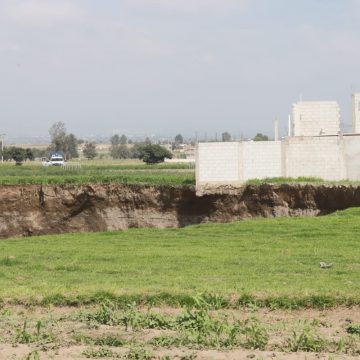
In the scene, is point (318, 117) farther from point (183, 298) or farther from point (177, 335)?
point (177, 335)

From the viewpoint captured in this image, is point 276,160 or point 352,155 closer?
point 352,155

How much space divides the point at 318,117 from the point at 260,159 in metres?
6.41

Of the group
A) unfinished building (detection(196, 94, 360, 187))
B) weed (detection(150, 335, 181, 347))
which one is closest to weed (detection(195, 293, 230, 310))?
weed (detection(150, 335, 181, 347))

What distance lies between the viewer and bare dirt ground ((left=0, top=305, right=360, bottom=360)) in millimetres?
8703

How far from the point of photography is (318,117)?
36.2 m

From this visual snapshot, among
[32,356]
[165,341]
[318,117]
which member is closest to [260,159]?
[318,117]

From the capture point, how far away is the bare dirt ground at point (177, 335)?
870 cm

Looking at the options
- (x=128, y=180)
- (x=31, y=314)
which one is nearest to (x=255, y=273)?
(x=31, y=314)

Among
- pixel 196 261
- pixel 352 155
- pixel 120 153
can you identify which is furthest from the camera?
pixel 120 153

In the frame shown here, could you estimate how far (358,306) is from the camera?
11.7 metres

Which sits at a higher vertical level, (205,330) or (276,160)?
(276,160)

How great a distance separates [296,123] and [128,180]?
8.58 meters

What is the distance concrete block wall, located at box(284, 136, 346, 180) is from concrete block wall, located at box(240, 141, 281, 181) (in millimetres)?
446

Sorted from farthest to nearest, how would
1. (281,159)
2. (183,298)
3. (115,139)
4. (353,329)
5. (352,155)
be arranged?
(115,139)
(281,159)
(352,155)
(183,298)
(353,329)
